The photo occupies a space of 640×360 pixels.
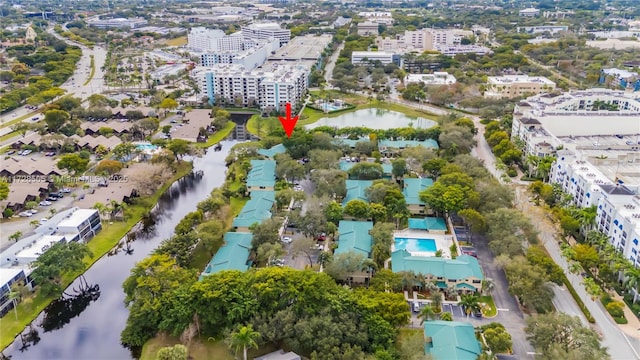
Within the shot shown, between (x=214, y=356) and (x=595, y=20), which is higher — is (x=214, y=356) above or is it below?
below

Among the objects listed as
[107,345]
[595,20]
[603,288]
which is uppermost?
[595,20]

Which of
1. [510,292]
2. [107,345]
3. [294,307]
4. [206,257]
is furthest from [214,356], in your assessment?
[510,292]

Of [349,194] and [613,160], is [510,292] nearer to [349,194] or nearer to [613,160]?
[349,194]

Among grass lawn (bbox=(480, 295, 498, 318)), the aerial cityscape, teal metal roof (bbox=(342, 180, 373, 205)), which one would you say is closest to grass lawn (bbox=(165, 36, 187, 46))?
the aerial cityscape

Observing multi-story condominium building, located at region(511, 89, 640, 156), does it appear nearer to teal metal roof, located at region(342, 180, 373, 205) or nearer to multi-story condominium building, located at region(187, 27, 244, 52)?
teal metal roof, located at region(342, 180, 373, 205)

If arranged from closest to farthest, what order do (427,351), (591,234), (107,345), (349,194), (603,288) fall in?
(427,351) < (107,345) < (603,288) < (591,234) < (349,194)

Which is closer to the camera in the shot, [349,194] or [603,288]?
[603,288]
